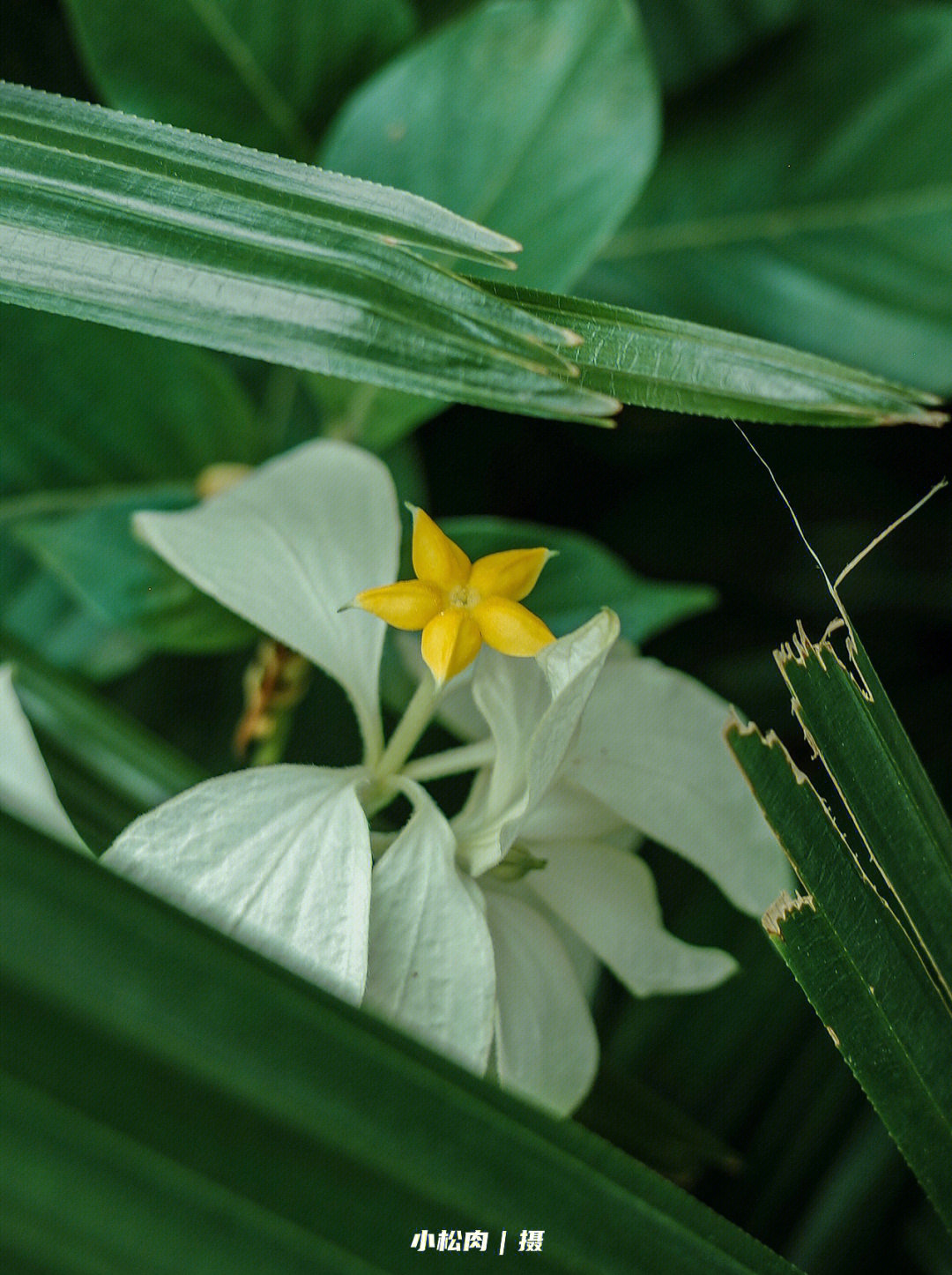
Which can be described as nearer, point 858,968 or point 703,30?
point 858,968

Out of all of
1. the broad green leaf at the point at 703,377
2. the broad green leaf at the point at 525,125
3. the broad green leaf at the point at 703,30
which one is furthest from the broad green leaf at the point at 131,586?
the broad green leaf at the point at 703,30

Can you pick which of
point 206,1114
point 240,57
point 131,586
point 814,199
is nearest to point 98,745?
point 131,586

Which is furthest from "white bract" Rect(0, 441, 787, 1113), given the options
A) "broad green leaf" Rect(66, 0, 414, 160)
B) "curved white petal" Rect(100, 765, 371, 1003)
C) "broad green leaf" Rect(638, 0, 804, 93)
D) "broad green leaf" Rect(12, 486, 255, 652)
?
"broad green leaf" Rect(638, 0, 804, 93)

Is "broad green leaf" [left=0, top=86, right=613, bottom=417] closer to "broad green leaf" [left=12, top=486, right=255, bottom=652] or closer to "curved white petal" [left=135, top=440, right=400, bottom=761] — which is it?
"curved white petal" [left=135, top=440, right=400, bottom=761]

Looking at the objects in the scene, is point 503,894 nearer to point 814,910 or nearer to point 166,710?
point 814,910

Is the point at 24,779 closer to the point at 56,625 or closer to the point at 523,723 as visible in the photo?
the point at 523,723

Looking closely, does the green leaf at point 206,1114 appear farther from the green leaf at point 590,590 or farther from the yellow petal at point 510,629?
the green leaf at point 590,590

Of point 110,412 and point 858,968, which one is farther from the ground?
point 110,412
